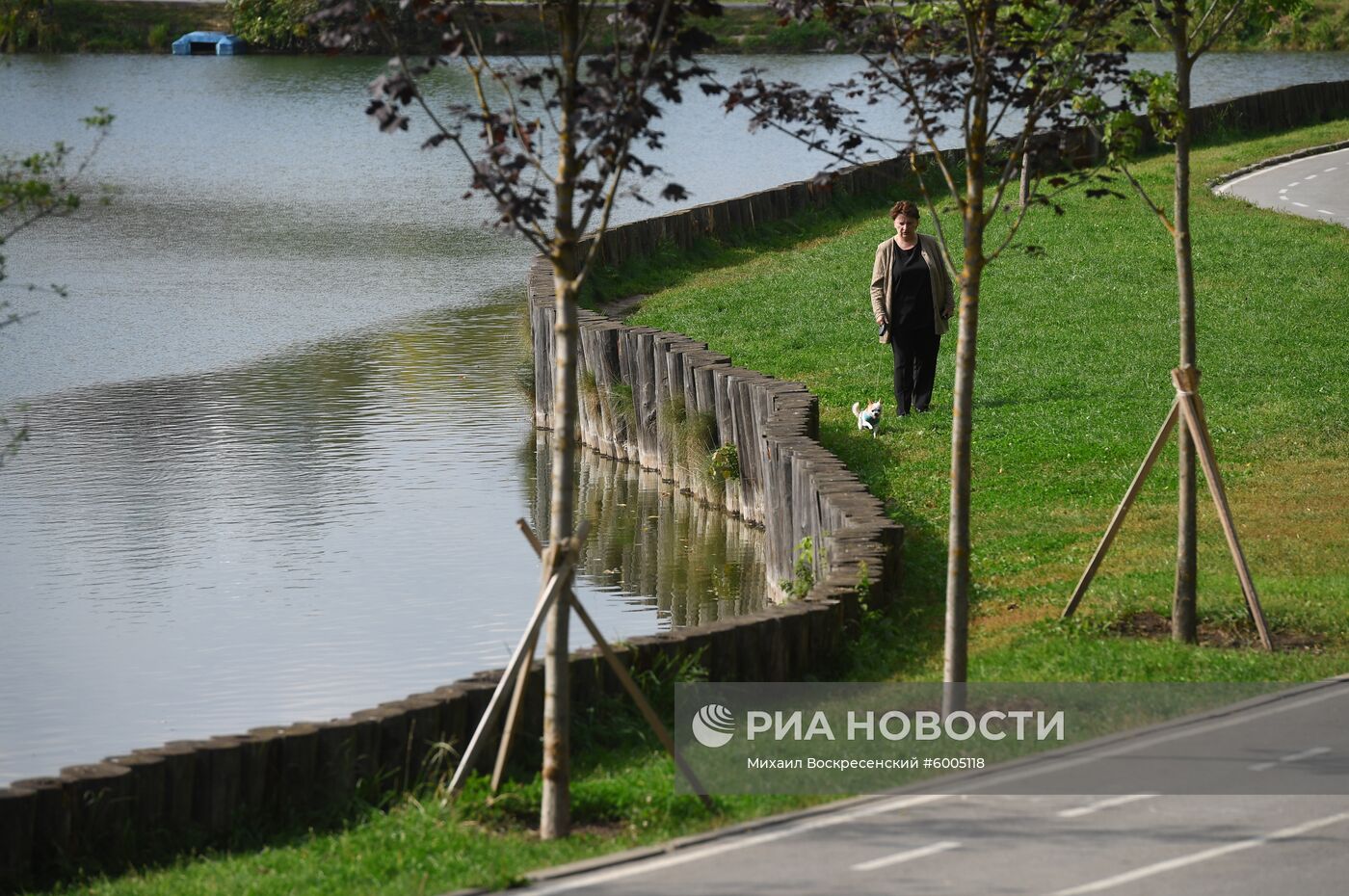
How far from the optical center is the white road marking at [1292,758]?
26.7ft

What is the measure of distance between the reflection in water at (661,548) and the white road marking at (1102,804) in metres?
5.31

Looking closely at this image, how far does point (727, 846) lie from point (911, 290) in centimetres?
930

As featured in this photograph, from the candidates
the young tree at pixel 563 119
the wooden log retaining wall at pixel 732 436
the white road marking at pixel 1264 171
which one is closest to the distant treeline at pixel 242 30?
the white road marking at pixel 1264 171

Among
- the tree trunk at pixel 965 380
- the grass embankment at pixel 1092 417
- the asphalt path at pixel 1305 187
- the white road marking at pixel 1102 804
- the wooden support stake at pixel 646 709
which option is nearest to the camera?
the white road marking at pixel 1102 804

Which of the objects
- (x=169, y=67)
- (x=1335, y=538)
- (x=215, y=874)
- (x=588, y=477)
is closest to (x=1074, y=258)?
(x=588, y=477)

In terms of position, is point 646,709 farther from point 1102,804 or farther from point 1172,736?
point 1172,736

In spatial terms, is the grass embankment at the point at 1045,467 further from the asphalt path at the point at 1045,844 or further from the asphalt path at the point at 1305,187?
the asphalt path at the point at 1305,187

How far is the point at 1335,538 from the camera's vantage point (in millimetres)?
12156

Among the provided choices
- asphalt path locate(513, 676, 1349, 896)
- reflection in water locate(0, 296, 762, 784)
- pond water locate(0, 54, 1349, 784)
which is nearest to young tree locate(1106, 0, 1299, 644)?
asphalt path locate(513, 676, 1349, 896)

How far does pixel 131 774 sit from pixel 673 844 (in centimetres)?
229

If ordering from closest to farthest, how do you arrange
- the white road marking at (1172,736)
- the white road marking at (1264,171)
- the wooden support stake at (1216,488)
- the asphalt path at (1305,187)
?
the white road marking at (1172,736), the wooden support stake at (1216,488), the asphalt path at (1305,187), the white road marking at (1264,171)

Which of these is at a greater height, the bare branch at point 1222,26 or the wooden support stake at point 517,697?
the bare branch at point 1222,26

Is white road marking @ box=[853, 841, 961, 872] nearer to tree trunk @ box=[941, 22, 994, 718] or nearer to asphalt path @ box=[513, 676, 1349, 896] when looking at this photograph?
asphalt path @ box=[513, 676, 1349, 896]

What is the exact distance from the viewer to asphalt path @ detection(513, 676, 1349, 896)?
6.84 m
